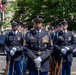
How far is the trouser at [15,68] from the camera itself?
910 centimetres

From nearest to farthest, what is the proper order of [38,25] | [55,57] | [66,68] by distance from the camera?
[38,25] < [66,68] < [55,57]

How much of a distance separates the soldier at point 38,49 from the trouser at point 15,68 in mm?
2278

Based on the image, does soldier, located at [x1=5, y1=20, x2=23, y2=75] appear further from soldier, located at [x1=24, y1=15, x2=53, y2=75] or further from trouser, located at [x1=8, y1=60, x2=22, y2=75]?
soldier, located at [x1=24, y1=15, x2=53, y2=75]

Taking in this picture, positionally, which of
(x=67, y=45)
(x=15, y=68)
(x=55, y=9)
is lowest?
(x=15, y=68)

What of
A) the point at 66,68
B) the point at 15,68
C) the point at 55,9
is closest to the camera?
the point at 66,68

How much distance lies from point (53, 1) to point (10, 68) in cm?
2502

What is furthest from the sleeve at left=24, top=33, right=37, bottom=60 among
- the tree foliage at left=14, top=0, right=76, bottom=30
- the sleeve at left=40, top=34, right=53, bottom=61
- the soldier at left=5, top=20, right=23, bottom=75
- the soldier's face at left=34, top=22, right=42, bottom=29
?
the tree foliage at left=14, top=0, right=76, bottom=30

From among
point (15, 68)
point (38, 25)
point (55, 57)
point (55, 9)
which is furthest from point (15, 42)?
point (55, 9)

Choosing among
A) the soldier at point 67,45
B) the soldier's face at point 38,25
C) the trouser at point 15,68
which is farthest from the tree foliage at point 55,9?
the soldier's face at point 38,25

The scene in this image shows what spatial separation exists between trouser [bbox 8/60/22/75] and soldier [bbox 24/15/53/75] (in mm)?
2278

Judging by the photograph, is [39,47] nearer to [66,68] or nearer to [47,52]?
[47,52]

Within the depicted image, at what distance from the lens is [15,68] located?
30.2 ft

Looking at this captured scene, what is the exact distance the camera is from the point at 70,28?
116 ft

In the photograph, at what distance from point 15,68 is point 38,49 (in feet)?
8.15
